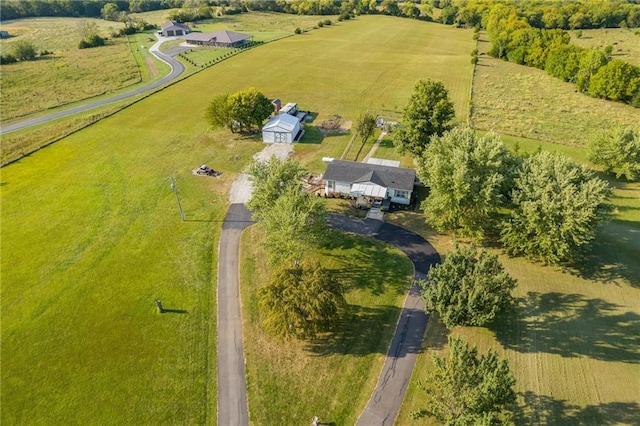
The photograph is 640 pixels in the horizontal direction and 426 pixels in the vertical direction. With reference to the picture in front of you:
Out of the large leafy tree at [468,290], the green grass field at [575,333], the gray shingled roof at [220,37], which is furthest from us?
the gray shingled roof at [220,37]

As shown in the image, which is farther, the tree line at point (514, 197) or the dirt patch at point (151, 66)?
the dirt patch at point (151, 66)

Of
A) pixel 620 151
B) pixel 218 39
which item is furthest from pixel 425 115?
pixel 218 39

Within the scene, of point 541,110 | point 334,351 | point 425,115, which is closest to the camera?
point 334,351

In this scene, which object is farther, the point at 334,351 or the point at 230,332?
the point at 230,332

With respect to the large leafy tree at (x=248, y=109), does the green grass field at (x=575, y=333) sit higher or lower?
lower

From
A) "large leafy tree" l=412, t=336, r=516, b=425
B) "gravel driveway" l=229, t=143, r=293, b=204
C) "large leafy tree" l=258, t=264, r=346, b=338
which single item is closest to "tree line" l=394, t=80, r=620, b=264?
"large leafy tree" l=258, t=264, r=346, b=338

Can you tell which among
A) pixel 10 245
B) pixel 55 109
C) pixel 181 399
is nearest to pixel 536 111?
pixel 181 399

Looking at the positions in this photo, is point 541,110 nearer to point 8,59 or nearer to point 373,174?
point 373,174

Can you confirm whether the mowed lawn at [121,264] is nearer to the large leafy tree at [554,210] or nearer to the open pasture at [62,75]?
the open pasture at [62,75]

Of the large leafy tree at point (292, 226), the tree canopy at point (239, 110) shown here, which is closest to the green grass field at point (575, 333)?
the large leafy tree at point (292, 226)
